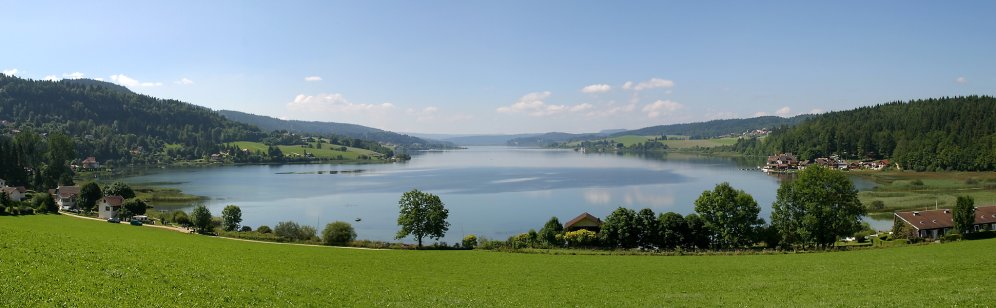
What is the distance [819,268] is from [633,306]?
10.5 meters

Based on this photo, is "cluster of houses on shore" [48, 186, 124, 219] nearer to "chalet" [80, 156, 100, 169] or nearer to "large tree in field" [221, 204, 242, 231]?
"large tree in field" [221, 204, 242, 231]

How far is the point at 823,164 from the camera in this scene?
419 ft

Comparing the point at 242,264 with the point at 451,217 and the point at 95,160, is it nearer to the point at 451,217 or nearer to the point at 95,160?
the point at 451,217

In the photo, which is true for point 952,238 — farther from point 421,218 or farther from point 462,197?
point 462,197

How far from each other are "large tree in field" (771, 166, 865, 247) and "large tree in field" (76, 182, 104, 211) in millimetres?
62605

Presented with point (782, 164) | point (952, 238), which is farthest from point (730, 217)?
point (782, 164)

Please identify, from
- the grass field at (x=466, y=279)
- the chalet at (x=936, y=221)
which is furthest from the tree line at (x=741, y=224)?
the chalet at (x=936, y=221)

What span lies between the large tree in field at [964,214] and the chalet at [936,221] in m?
2.20

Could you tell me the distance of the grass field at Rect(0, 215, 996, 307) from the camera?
13.1 m

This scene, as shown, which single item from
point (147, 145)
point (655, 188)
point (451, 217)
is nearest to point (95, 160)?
point (147, 145)

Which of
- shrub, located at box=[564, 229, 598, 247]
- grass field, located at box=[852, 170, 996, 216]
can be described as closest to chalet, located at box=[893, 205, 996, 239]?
grass field, located at box=[852, 170, 996, 216]

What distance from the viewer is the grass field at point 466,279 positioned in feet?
43.0

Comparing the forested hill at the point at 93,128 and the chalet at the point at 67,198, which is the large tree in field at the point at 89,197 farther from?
the forested hill at the point at 93,128

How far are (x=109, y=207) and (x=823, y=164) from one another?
13063 cm
